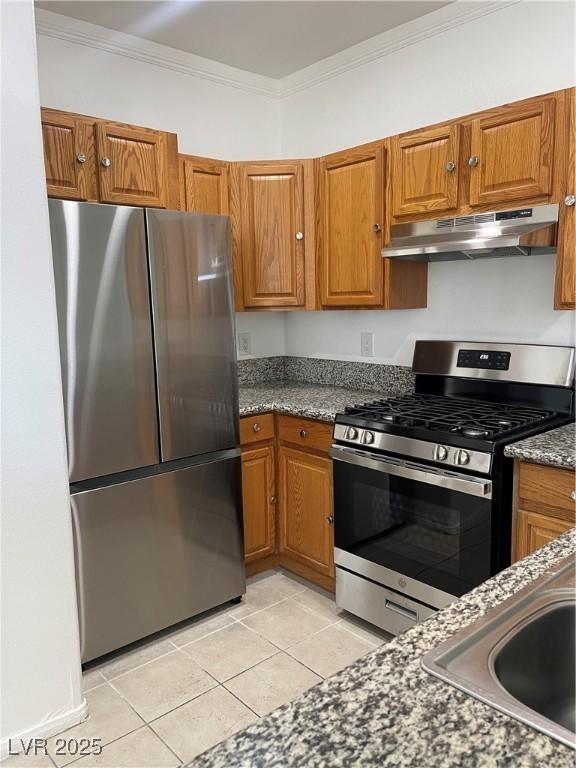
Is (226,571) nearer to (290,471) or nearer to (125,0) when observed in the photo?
(290,471)

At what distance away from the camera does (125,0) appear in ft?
8.63

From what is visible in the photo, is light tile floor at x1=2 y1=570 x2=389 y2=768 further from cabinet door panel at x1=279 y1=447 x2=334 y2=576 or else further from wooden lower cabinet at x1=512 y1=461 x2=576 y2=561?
wooden lower cabinet at x1=512 y1=461 x2=576 y2=561

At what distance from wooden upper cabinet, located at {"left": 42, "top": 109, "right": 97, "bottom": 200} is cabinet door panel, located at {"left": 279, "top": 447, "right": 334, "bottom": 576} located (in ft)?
4.91

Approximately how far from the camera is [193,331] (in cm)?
251

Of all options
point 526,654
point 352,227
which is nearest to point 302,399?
point 352,227

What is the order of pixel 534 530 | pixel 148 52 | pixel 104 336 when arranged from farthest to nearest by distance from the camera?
pixel 148 52 → pixel 104 336 → pixel 534 530

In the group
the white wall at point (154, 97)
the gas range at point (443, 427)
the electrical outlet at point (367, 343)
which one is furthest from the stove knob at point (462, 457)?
the white wall at point (154, 97)

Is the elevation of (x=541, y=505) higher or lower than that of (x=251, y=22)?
lower

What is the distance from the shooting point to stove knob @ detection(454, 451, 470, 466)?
209cm

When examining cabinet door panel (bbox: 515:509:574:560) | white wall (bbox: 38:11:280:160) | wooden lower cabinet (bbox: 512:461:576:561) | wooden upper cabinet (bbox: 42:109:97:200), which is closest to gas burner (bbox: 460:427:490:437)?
wooden lower cabinet (bbox: 512:461:576:561)

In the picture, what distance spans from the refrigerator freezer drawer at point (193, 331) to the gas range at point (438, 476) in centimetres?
54

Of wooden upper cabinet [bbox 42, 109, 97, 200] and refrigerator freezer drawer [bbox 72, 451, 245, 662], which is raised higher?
wooden upper cabinet [bbox 42, 109, 97, 200]

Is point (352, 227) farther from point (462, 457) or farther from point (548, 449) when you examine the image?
point (548, 449)

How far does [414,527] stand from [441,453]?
34cm
